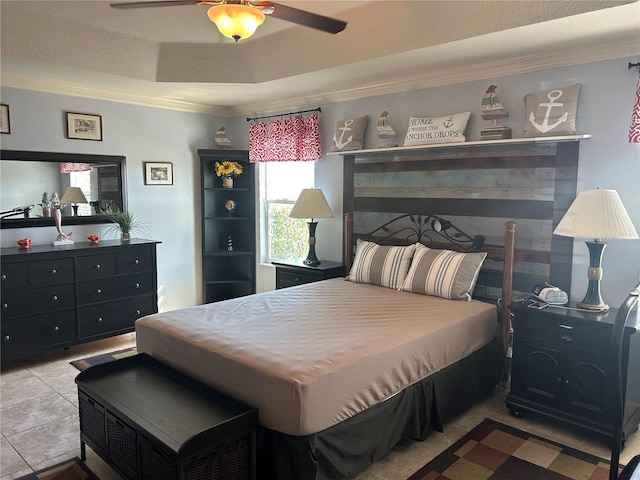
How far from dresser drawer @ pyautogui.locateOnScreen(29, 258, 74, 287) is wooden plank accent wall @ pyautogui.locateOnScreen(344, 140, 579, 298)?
264 centimetres

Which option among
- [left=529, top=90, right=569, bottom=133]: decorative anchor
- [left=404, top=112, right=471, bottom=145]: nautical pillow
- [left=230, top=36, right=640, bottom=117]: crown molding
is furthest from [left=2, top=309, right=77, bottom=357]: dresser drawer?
[left=529, top=90, right=569, bottom=133]: decorative anchor

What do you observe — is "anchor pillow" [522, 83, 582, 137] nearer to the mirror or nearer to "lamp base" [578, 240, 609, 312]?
"lamp base" [578, 240, 609, 312]

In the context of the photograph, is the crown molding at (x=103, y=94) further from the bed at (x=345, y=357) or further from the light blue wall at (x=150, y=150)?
the bed at (x=345, y=357)

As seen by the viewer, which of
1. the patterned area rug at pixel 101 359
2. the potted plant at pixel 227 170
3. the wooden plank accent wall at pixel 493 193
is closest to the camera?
the wooden plank accent wall at pixel 493 193

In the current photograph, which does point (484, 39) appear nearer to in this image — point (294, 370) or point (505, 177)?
point (505, 177)

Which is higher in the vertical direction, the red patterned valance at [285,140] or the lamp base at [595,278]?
the red patterned valance at [285,140]

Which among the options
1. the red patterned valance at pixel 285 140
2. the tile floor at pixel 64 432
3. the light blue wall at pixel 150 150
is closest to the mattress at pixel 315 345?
the tile floor at pixel 64 432

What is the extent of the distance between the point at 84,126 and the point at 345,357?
11.8ft

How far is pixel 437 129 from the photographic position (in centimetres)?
384

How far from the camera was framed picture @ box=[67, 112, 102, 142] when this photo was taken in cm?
444

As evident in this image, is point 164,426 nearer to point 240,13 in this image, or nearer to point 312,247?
point 240,13

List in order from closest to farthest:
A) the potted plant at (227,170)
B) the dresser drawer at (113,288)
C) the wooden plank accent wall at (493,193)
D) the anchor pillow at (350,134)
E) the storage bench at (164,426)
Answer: the storage bench at (164,426) → the wooden plank accent wall at (493,193) → the dresser drawer at (113,288) → the anchor pillow at (350,134) → the potted plant at (227,170)

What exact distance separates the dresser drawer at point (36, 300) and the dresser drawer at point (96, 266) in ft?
0.50

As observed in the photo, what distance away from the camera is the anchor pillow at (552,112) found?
3.19m
